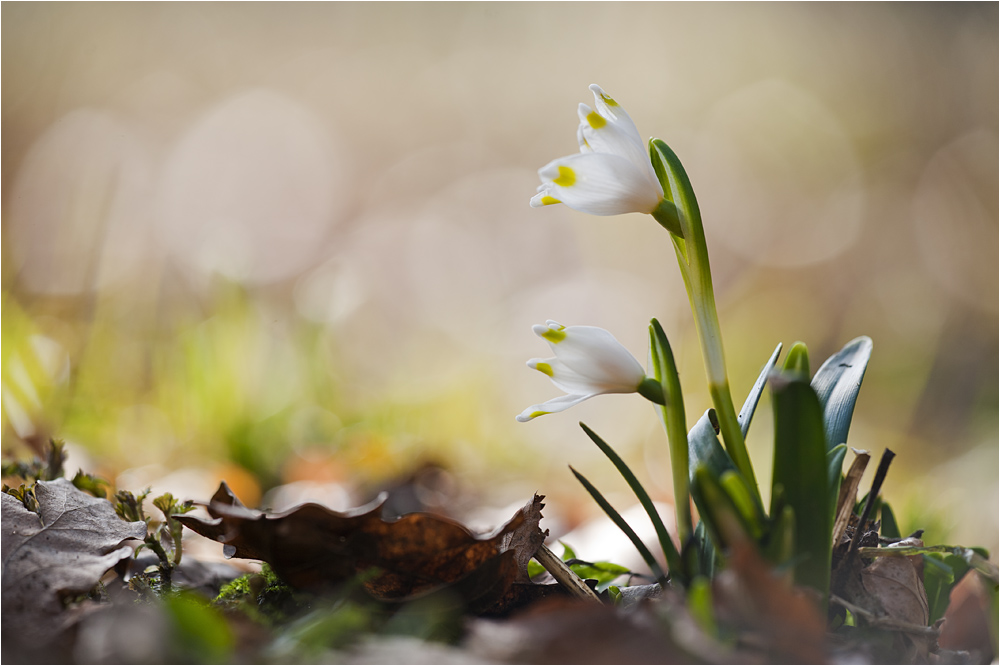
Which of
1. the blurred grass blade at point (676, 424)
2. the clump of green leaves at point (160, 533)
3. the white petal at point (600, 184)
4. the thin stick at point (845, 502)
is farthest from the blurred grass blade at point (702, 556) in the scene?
the clump of green leaves at point (160, 533)

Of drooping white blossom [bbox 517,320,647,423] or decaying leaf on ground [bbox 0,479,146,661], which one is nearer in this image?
decaying leaf on ground [bbox 0,479,146,661]

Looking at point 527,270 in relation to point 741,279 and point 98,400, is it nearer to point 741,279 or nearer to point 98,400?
point 741,279

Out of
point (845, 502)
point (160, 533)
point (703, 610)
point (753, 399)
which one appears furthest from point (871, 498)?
point (160, 533)

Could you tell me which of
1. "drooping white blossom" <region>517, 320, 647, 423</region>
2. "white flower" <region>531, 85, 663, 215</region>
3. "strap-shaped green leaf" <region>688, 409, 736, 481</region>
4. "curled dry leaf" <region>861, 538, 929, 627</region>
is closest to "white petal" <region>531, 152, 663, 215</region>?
"white flower" <region>531, 85, 663, 215</region>

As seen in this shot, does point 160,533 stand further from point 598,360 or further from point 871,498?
point 871,498

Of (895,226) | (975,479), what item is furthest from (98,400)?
(895,226)

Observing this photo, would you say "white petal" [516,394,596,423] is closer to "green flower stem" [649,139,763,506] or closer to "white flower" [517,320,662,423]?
"white flower" [517,320,662,423]

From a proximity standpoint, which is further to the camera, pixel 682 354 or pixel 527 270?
pixel 527 270
